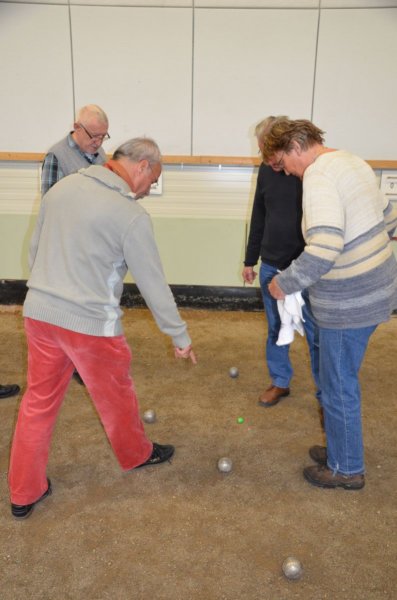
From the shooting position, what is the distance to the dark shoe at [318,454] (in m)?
2.56

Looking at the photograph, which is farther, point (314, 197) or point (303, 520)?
point (303, 520)

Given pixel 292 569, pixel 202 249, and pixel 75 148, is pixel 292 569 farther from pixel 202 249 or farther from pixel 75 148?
pixel 202 249

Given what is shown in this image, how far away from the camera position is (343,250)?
6.41 feet

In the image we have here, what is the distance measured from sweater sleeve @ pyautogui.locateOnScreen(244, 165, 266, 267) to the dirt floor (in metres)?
0.88

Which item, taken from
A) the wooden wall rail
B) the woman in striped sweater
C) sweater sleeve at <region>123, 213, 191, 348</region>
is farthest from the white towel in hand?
the wooden wall rail

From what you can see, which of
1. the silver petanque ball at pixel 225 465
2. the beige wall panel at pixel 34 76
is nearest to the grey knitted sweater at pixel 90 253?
the silver petanque ball at pixel 225 465

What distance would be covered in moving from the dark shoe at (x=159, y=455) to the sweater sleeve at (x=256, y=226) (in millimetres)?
1224

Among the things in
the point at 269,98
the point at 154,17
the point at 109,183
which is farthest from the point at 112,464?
the point at 154,17

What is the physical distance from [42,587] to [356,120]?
162 inches

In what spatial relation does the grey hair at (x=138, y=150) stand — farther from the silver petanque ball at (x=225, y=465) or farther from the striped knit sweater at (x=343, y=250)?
the silver petanque ball at (x=225, y=465)

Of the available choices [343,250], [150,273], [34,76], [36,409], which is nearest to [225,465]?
[36,409]

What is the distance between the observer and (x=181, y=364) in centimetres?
374

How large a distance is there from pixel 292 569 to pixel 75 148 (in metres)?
2.46

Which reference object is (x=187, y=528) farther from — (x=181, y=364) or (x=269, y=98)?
(x=269, y=98)
